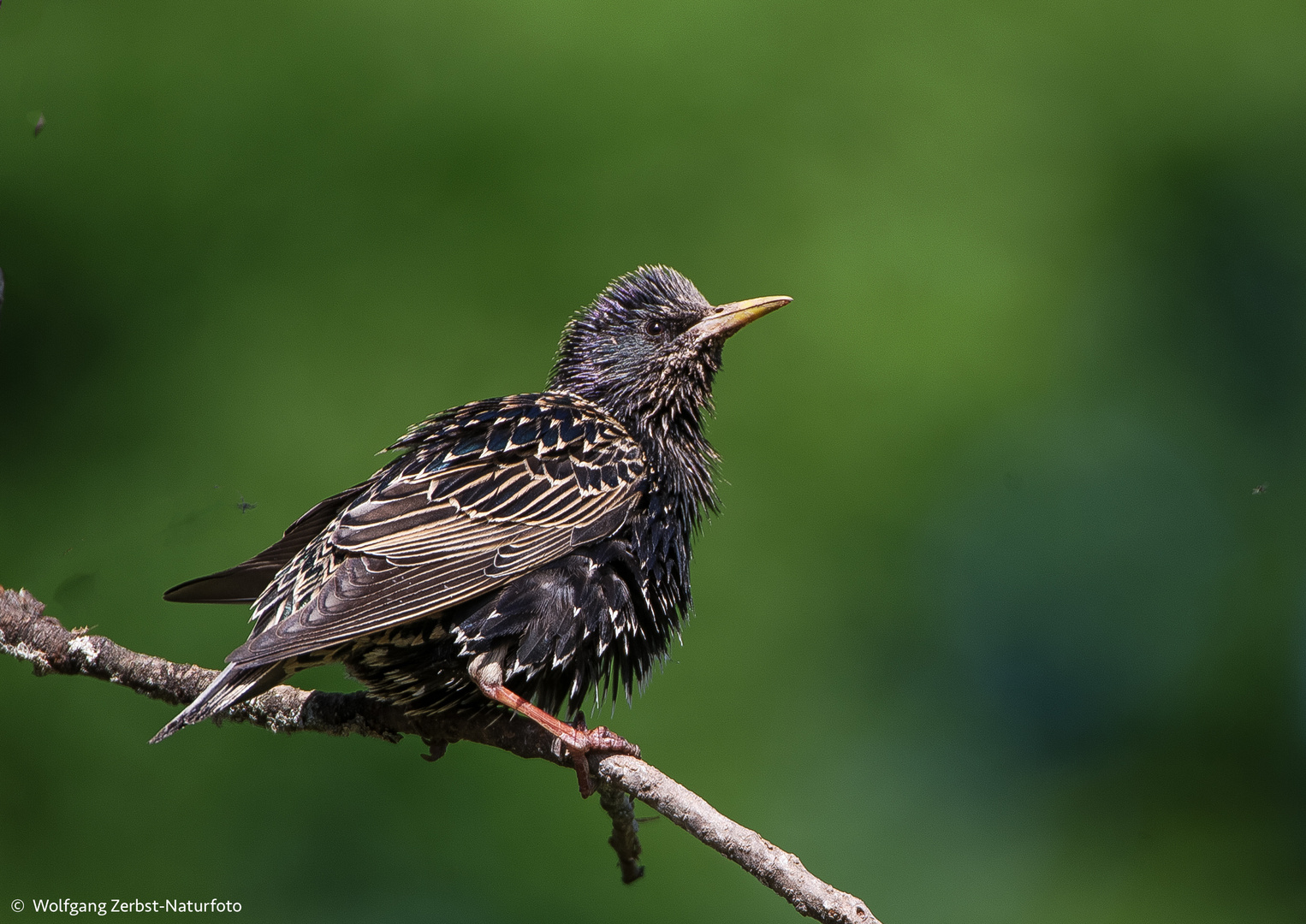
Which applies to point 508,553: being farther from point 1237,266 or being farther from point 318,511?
point 1237,266

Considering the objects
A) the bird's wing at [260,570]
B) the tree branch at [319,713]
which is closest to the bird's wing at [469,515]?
the bird's wing at [260,570]

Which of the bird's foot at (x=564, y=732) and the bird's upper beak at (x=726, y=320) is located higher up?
the bird's upper beak at (x=726, y=320)

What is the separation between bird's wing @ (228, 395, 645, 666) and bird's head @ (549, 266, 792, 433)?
24cm

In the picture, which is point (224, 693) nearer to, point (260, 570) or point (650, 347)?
point (260, 570)

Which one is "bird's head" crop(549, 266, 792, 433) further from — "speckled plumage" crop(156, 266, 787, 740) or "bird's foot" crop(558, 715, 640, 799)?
"bird's foot" crop(558, 715, 640, 799)

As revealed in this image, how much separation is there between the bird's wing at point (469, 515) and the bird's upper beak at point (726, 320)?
523 mm

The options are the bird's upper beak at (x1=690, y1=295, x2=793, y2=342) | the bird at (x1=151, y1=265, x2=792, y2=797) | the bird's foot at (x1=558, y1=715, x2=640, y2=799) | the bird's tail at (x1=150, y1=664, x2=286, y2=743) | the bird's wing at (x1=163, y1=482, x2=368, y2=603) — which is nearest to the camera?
the bird's tail at (x1=150, y1=664, x2=286, y2=743)

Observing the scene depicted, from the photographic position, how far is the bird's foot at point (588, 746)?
11.0 feet

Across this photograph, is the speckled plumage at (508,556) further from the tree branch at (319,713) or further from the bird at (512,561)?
the tree branch at (319,713)

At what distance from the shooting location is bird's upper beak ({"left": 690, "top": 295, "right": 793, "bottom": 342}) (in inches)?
175

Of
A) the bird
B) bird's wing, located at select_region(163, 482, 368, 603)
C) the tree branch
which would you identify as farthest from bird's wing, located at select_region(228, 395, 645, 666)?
the tree branch

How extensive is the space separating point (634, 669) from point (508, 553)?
0.67 m

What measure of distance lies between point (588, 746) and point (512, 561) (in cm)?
64

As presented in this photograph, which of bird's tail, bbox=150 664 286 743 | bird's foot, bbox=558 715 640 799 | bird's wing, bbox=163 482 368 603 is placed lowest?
bird's foot, bbox=558 715 640 799
